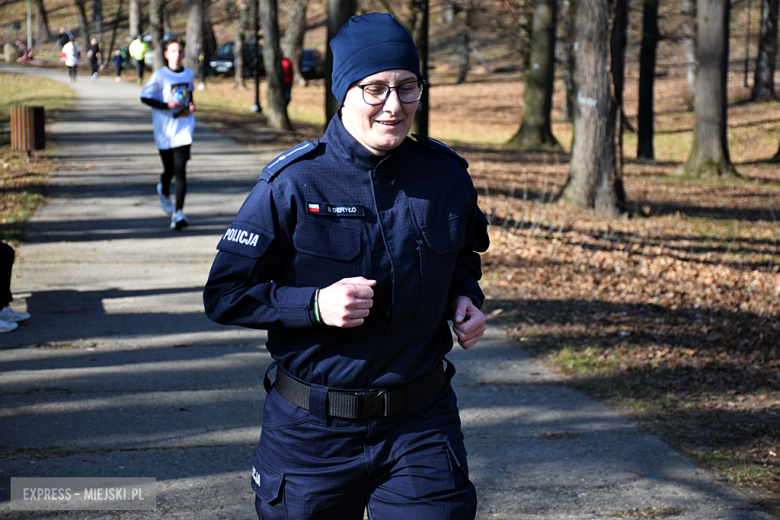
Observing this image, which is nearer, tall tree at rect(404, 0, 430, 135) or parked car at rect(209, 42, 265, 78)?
tall tree at rect(404, 0, 430, 135)

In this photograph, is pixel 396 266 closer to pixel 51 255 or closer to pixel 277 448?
pixel 277 448

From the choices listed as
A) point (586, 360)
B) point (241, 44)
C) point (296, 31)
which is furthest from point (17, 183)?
point (296, 31)

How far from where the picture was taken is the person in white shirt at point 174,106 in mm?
9000

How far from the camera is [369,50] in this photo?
7.63 feet

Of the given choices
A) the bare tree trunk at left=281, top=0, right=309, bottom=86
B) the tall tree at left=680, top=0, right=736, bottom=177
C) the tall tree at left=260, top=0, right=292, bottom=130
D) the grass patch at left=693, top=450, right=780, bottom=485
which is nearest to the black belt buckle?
the grass patch at left=693, top=450, right=780, bottom=485

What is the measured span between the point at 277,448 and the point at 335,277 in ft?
1.75

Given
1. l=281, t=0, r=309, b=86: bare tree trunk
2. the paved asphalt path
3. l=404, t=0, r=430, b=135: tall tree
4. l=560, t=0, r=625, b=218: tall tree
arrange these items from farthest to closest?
l=281, t=0, r=309, b=86: bare tree trunk < l=404, t=0, r=430, b=135: tall tree < l=560, t=0, r=625, b=218: tall tree < the paved asphalt path

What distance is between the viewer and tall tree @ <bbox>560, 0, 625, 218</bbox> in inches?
471

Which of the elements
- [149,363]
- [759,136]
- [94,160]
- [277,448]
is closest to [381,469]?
[277,448]

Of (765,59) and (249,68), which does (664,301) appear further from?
(249,68)

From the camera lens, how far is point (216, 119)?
82.5 ft

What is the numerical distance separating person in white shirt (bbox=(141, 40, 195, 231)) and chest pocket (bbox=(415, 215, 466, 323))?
23.3 feet

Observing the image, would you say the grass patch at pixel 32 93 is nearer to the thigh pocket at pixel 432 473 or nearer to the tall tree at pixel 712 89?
the tall tree at pixel 712 89

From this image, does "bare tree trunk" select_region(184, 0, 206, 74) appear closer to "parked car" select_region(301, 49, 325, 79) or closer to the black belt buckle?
"parked car" select_region(301, 49, 325, 79)
